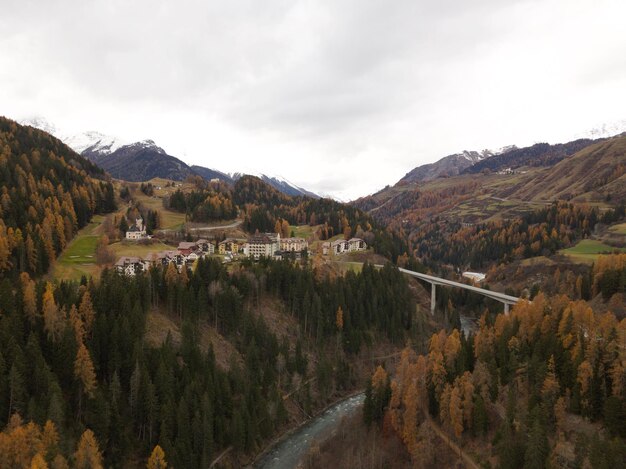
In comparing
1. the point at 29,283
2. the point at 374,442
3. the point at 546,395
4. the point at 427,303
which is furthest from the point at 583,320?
the point at 29,283

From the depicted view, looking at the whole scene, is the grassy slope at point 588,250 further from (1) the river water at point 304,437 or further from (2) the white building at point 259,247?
(2) the white building at point 259,247

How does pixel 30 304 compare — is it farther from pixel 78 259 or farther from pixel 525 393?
pixel 525 393

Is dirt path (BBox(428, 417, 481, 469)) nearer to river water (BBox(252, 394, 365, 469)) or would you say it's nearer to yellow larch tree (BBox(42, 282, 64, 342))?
river water (BBox(252, 394, 365, 469))

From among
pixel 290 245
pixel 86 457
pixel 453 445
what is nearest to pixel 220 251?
pixel 290 245

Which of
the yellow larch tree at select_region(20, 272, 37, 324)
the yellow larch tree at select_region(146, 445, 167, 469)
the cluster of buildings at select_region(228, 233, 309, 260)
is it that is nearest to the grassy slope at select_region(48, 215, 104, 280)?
the yellow larch tree at select_region(20, 272, 37, 324)

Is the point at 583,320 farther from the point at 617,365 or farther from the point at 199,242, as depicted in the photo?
the point at 199,242

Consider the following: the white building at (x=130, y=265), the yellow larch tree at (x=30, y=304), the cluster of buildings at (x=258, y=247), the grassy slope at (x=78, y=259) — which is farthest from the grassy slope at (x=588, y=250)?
the yellow larch tree at (x=30, y=304)
